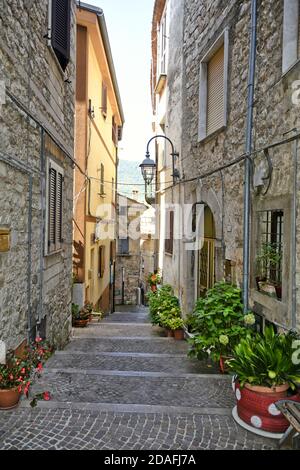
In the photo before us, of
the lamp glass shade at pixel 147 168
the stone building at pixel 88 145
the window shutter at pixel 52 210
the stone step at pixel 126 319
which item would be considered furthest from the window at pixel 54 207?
the stone step at pixel 126 319

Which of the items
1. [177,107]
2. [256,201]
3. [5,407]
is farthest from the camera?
[177,107]

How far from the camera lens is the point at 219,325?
189 inches

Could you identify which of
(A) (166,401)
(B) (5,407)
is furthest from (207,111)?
(B) (5,407)

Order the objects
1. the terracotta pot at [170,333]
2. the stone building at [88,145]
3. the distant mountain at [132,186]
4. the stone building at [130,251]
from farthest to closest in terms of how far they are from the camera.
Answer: the stone building at [130,251], the distant mountain at [132,186], the stone building at [88,145], the terracotta pot at [170,333]

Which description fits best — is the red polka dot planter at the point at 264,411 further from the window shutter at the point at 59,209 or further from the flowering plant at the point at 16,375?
the window shutter at the point at 59,209

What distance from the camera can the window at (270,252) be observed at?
4.33 metres

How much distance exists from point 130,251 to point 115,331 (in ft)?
50.9

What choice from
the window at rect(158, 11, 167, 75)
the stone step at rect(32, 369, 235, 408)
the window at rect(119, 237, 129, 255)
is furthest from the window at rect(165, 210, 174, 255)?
the window at rect(119, 237, 129, 255)

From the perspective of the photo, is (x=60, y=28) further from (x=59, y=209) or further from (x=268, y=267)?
(x=268, y=267)

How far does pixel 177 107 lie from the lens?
980 cm

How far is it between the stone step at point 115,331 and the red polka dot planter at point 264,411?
4887 mm

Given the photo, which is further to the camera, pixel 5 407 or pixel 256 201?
pixel 256 201

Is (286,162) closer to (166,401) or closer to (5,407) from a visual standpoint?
(166,401)

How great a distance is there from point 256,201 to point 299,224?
3.88 ft
